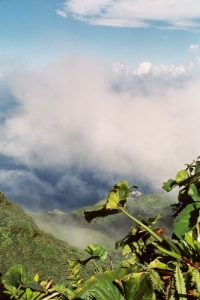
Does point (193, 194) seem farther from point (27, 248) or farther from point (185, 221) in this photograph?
point (27, 248)

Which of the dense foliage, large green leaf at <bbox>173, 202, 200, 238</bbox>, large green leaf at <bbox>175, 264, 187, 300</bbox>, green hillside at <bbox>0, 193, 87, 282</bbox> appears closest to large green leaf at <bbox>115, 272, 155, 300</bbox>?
the dense foliage

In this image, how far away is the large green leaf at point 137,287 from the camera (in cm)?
215

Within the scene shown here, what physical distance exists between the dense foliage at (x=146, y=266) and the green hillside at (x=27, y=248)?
25.8ft

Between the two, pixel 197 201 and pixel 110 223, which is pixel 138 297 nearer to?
pixel 197 201

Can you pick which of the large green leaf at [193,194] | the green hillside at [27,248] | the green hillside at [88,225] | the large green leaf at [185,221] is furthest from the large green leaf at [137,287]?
the green hillside at [88,225]

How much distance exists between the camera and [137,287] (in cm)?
219

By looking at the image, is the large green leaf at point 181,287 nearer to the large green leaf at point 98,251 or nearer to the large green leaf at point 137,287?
the large green leaf at point 137,287

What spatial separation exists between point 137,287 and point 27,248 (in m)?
11.3

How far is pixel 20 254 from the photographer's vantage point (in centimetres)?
1230

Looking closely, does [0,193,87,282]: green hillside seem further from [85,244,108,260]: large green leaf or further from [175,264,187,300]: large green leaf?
[175,264,187,300]: large green leaf

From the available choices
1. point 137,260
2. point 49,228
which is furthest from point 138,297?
point 49,228

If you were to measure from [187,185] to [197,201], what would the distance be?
17.7 inches

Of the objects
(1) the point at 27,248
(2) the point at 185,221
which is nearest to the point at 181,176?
(2) the point at 185,221

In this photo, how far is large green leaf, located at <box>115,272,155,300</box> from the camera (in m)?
2.15
